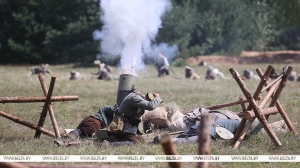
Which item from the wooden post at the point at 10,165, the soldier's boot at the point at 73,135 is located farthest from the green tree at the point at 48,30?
the wooden post at the point at 10,165

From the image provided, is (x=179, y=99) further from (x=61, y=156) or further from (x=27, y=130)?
(x=61, y=156)

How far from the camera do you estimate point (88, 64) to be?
35.3 m

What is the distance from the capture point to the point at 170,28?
116ft

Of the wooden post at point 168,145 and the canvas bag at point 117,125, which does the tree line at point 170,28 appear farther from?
the wooden post at point 168,145

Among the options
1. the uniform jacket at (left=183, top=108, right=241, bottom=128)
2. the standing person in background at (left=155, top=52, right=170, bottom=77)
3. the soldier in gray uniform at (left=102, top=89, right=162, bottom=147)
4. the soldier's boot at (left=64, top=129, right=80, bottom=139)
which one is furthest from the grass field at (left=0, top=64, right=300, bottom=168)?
the standing person in background at (left=155, top=52, right=170, bottom=77)

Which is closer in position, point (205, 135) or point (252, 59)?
point (205, 135)

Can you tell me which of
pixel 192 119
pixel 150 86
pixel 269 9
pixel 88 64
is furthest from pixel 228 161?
pixel 269 9

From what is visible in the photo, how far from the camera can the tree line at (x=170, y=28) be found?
3528 centimetres

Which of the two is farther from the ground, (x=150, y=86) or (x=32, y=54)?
(x=32, y=54)

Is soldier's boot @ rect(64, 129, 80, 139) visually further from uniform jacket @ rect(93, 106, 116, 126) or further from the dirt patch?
the dirt patch

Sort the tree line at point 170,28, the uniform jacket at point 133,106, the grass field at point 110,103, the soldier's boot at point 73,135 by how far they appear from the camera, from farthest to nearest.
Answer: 1. the tree line at point 170,28
2. the soldier's boot at point 73,135
3. the uniform jacket at point 133,106
4. the grass field at point 110,103

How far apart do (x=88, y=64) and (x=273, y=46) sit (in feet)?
58.6

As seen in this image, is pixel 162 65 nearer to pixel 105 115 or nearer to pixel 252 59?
pixel 252 59

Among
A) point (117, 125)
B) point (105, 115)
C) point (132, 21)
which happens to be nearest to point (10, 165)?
point (117, 125)
